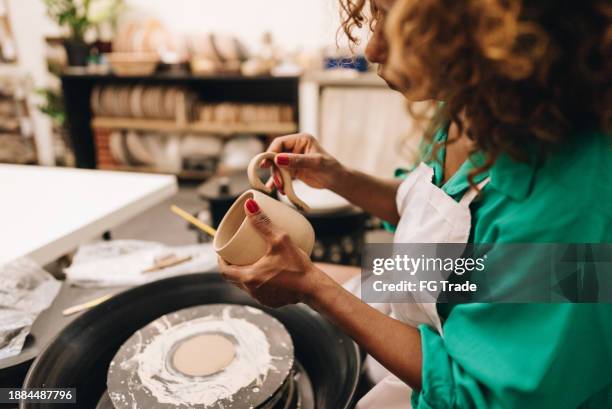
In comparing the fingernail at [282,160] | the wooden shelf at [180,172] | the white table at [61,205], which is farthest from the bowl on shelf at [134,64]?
the fingernail at [282,160]

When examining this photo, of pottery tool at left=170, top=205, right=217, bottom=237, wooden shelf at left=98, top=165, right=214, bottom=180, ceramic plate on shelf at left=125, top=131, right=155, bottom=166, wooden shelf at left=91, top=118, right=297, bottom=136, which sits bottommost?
wooden shelf at left=98, top=165, right=214, bottom=180

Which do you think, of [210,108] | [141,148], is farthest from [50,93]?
[210,108]

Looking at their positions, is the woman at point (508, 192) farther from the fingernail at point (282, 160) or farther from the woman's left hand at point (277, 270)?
the fingernail at point (282, 160)

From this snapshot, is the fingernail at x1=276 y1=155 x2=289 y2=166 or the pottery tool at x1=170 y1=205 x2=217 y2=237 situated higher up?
the fingernail at x1=276 y1=155 x2=289 y2=166

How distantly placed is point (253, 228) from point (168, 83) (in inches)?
152

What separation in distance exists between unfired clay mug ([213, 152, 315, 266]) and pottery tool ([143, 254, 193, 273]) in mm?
422

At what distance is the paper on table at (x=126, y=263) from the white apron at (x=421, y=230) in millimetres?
570

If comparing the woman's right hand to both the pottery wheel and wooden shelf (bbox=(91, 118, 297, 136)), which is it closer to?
the pottery wheel

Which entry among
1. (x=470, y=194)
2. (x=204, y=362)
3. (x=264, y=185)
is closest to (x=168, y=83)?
(x=264, y=185)

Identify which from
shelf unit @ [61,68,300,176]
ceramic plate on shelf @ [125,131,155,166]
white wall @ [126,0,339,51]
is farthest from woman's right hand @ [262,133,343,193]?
ceramic plate on shelf @ [125,131,155,166]

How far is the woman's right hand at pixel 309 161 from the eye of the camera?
1111mm

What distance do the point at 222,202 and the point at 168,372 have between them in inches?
40.5

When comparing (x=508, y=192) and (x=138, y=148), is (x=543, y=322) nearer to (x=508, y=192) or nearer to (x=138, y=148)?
(x=508, y=192)

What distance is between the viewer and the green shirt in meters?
0.61
